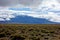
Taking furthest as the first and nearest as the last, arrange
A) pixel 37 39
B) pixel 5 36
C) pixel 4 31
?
pixel 4 31
pixel 5 36
pixel 37 39

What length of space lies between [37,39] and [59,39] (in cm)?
400

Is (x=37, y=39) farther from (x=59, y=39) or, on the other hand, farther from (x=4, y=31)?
(x=4, y=31)

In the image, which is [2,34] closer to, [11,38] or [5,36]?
[5,36]

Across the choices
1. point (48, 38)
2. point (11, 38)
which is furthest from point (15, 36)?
point (48, 38)

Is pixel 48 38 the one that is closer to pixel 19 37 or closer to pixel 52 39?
pixel 52 39

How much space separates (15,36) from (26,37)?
206cm

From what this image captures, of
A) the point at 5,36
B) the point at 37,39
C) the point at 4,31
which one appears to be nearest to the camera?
the point at 37,39

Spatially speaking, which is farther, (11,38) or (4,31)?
(4,31)

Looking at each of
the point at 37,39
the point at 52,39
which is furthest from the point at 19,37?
the point at 52,39

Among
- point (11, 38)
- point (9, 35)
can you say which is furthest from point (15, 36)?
point (9, 35)

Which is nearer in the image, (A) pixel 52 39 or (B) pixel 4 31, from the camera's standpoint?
(A) pixel 52 39

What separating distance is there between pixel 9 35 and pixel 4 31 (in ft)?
9.80

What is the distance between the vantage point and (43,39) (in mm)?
35656

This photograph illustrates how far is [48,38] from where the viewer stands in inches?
1430
